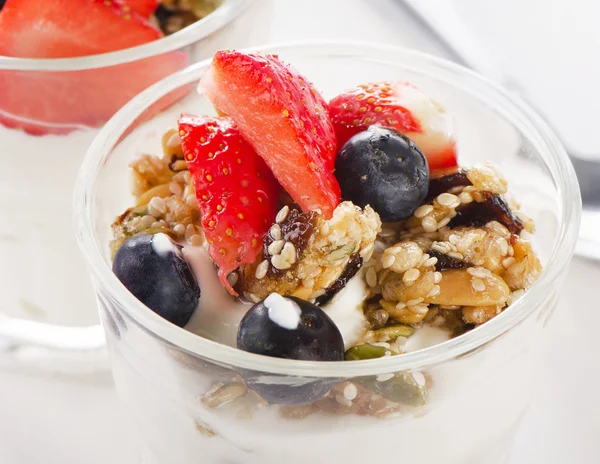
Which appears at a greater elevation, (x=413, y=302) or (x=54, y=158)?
(x=413, y=302)

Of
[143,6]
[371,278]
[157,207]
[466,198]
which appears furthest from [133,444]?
[143,6]

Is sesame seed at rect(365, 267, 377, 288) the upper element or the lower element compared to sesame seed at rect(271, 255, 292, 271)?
lower

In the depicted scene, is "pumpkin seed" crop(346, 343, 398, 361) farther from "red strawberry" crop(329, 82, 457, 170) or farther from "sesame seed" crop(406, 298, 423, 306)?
"red strawberry" crop(329, 82, 457, 170)

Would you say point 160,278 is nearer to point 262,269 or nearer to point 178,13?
point 262,269

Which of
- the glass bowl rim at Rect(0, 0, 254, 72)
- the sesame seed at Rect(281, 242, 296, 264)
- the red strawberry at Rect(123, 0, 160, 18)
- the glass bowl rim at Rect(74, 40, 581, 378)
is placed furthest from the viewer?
the red strawberry at Rect(123, 0, 160, 18)

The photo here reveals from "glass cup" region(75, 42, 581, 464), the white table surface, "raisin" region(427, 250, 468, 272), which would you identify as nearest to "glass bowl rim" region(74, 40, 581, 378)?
"glass cup" region(75, 42, 581, 464)

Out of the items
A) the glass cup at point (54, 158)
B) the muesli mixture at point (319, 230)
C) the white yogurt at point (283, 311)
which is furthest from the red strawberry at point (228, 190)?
the glass cup at point (54, 158)

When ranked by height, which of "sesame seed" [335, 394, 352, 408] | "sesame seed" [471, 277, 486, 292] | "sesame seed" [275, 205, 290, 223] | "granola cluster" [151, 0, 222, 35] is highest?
"sesame seed" [471, 277, 486, 292]
